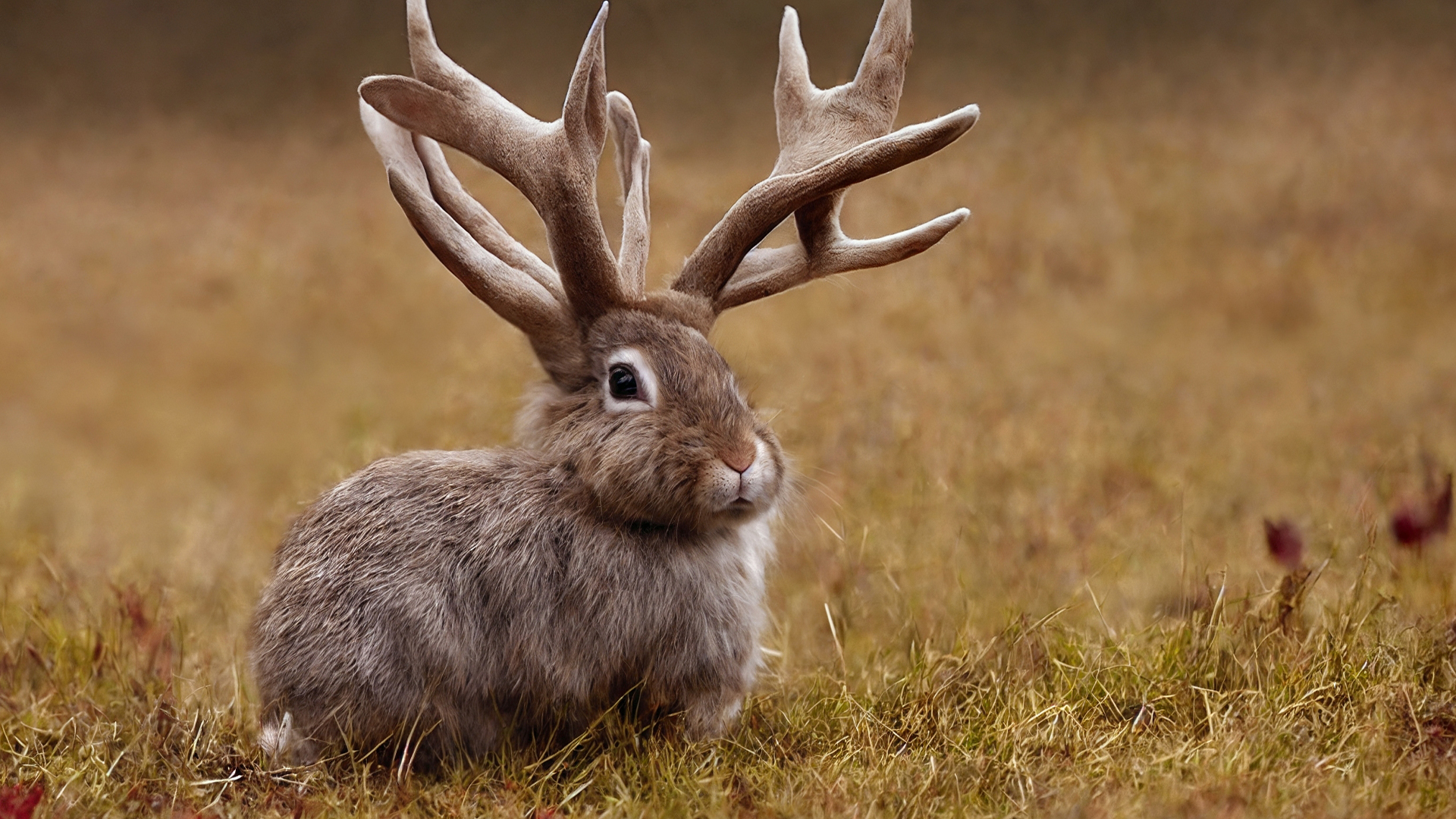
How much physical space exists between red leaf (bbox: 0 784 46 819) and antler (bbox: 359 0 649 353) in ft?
5.83

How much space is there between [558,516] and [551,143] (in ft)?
3.68

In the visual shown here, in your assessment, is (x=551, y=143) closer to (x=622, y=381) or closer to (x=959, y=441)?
(x=622, y=381)

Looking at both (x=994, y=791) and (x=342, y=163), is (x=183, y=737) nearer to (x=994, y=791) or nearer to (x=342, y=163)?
(x=994, y=791)

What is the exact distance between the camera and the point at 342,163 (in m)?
13.9

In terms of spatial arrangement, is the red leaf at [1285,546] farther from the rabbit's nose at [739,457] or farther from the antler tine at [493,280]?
the antler tine at [493,280]

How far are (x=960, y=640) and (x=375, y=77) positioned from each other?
263 cm

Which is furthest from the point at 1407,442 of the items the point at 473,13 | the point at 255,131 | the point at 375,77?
the point at 255,131

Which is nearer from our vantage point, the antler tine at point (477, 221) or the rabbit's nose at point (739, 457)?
the rabbit's nose at point (739, 457)

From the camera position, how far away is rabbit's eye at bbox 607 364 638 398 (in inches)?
149

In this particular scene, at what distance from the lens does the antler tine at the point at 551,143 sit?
3.73m

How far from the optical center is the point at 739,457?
358 centimetres

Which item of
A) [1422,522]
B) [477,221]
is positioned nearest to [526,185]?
[477,221]

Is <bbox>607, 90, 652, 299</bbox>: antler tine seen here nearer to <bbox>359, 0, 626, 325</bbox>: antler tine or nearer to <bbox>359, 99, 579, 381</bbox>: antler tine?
<bbox>359, 0, 626, 325</bbox>: antler tine

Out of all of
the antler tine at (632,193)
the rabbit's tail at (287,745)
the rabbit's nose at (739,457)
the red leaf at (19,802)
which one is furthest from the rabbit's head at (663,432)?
the red leaf at (19,802)
